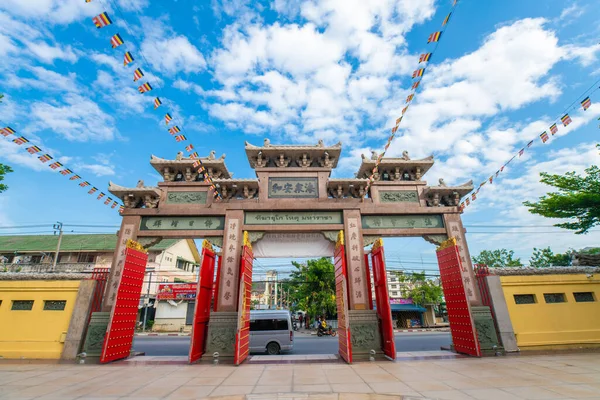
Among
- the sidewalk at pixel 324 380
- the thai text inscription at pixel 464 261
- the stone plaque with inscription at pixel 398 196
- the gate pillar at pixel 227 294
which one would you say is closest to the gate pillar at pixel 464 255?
the thai text inscription at pixel 464 261

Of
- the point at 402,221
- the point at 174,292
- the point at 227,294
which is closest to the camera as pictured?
the point at 227,294

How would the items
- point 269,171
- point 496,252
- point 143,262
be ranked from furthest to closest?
point 496,252
point 269,171
point 143,262

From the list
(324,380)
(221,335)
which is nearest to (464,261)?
(324,380)

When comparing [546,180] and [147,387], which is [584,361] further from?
[147,387]

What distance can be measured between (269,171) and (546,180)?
390 inches

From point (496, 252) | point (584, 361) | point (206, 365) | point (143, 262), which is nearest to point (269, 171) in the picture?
point (143, 262)

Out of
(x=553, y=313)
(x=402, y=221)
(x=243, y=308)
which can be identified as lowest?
(x=553, y=313)

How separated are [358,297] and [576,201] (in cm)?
775

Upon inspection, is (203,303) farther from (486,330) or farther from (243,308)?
(486,330)

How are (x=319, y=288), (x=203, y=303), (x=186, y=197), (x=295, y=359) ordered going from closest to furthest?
(x=295, y=359)
(x=203, y=303)
(x=186, y=197)
(x=319, y=288)

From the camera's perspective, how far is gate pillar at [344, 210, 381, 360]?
713 centimetres

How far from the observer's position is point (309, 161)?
8945 mm

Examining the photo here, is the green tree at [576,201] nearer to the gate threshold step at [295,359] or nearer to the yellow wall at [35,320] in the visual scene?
the gate threshold step at [295,359]

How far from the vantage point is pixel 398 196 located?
8.70 m
